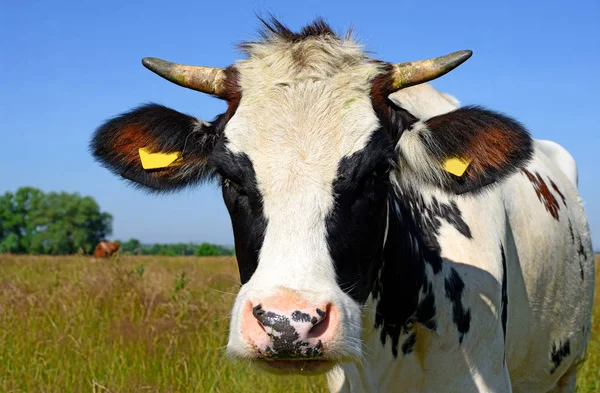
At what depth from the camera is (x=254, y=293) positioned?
2234mm

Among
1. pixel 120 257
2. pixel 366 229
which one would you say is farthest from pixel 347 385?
pixel 120 257

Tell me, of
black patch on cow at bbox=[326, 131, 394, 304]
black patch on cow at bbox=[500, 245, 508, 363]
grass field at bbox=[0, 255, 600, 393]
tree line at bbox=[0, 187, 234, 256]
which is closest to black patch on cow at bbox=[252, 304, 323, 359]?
black patch on cow at bbox=[326, 131, 394, 304]

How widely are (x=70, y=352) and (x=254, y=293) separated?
3.62m

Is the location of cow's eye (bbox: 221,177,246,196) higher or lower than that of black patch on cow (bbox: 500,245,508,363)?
higher

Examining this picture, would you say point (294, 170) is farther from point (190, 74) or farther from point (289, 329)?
point (190, 74)

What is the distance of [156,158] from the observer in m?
3.30

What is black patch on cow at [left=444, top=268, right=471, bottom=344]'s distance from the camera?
326cm

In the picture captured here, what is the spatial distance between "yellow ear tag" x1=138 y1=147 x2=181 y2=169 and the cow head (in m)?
0.03

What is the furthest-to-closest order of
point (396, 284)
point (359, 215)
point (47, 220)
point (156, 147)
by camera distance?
point (47, 220), point (156, 147), point (396, 284), point (359, 215)

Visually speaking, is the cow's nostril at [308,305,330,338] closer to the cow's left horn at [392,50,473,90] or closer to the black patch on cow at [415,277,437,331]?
the black patch on cow at [415,277,437,331]

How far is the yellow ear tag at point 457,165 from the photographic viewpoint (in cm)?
311

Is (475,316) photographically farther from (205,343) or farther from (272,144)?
(205,343)

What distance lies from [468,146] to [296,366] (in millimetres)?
1383

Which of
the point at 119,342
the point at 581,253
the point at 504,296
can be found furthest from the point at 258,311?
the point at 581,253
